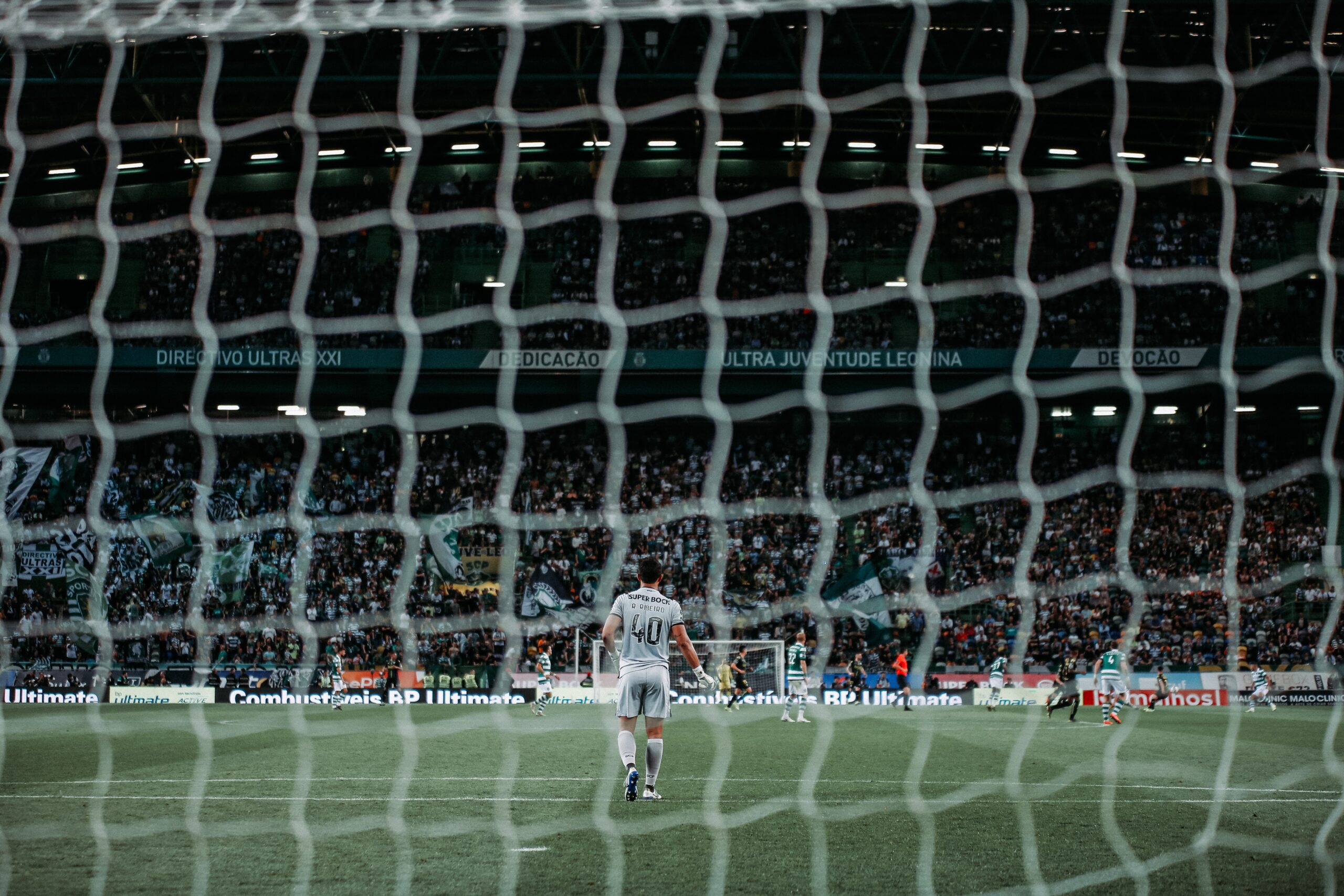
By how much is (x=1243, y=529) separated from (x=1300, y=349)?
4.68 metres

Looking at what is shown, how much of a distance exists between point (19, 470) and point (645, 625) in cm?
1778

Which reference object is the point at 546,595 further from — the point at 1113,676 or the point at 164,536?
the point at 1113,676

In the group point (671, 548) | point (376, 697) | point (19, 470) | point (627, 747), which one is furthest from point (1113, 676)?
point (19, 470)

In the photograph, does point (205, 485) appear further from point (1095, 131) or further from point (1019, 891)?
point (1095, 131)

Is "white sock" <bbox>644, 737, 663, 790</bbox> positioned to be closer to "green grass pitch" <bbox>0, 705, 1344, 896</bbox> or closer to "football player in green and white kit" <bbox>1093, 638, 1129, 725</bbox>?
"green grass pitch" <bbox>0, 705, 1344, 896</bbox>

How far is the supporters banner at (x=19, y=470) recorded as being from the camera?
2000 centimetres

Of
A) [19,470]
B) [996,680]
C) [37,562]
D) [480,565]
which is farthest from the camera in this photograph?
[480,565]

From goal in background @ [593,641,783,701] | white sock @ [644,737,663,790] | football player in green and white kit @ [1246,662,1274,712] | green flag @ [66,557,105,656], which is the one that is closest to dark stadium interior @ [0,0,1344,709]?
green flag @ [66,557,105,656]

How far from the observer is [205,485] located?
26.8 ft

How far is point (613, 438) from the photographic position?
32.1 ft

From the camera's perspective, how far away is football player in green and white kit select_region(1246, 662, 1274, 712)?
846 inches

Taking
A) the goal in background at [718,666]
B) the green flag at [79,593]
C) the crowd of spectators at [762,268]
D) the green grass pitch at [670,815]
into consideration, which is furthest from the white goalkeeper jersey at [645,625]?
the crowd of spectators at [762,268]

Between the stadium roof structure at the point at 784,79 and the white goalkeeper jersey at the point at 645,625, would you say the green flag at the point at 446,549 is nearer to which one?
the stadium roof structure at the point at 784,79

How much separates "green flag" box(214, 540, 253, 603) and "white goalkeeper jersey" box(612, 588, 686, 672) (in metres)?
13.7
